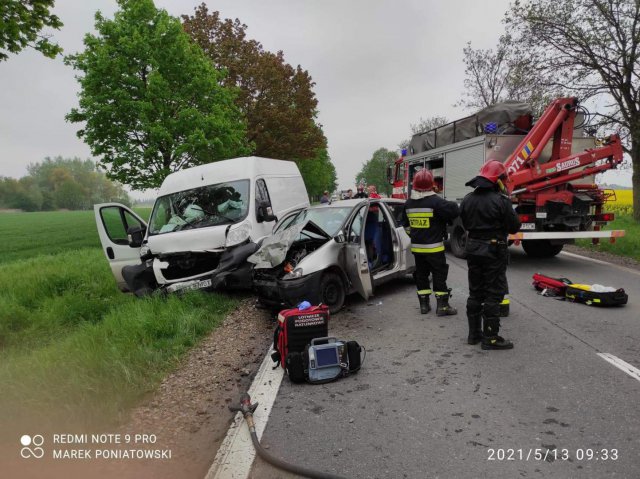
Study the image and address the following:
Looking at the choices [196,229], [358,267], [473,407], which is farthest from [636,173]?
[473,407]

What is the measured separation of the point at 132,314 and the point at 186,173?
310 cm

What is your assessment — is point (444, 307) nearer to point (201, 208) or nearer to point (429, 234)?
point (429, 234)

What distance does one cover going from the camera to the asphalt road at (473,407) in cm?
247

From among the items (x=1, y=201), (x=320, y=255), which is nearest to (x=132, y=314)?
(x=320, y=255)

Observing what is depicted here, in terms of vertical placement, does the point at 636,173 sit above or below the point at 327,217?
above

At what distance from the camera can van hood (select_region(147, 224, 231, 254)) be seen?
6.54 meters

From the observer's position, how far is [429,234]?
5438 millimetres

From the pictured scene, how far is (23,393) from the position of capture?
3596 millimetres

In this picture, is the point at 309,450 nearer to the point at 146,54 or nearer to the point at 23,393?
the point at 23,393

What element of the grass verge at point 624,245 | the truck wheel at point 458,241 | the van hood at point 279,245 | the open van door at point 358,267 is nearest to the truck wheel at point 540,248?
the truck wheel at point 458,241

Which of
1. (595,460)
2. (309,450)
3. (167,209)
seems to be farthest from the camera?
(167,209)

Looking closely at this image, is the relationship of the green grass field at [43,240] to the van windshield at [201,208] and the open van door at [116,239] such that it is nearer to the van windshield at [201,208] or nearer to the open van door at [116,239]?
the open van door at [116,239]

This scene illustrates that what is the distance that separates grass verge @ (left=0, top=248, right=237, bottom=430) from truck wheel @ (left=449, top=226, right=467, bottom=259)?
222 inches

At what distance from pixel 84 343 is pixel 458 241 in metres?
7.81
